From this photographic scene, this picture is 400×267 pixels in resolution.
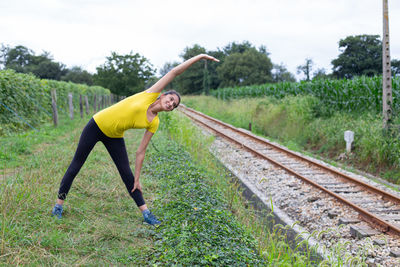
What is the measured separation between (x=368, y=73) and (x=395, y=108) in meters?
27.0

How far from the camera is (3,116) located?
10453 millimetres

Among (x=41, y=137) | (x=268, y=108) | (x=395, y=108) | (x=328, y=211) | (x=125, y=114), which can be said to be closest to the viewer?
(x=125, y=114)

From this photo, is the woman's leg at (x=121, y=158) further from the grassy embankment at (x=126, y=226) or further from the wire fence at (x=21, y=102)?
the wire fence at (x=21, y=102)

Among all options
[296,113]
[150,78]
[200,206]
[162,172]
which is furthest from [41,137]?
[150,78]

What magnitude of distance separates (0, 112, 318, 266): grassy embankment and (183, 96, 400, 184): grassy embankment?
556cm

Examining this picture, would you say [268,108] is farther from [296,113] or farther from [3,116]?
[3,116]

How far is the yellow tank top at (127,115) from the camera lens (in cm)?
363

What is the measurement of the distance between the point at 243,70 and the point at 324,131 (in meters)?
42.6

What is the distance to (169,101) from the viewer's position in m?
3.64

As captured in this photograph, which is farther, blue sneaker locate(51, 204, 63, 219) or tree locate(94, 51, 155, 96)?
tree locate(94, 51, 155, 96)

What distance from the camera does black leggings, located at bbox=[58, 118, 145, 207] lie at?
3824 mm

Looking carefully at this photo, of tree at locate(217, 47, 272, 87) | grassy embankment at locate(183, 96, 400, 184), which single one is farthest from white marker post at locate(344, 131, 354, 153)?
tree at locate(217, 47, 272, 87)

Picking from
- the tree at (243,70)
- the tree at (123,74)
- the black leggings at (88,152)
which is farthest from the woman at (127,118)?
the tree at (243,70)

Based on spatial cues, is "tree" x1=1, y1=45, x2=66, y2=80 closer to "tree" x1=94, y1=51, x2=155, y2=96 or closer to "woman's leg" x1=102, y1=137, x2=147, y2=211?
"tree" x1=94, y1=51, x2=155, y2=96
